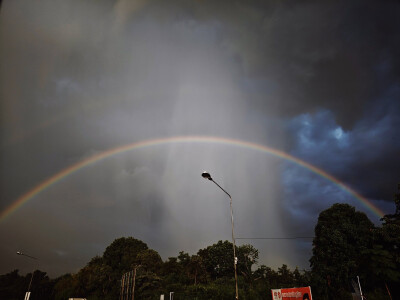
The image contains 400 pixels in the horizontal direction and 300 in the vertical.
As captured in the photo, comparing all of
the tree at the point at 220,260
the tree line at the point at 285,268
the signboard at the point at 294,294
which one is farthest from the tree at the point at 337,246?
the tree at the point at 220,260

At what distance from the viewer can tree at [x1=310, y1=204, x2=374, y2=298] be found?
1453 inches

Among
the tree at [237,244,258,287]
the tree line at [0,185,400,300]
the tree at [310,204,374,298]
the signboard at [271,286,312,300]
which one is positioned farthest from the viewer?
the tree at [237,244,258,287]

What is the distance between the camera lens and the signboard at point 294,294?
16.8 m

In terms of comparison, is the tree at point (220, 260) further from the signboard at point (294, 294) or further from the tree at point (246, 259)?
the signboard at point (294, 294)

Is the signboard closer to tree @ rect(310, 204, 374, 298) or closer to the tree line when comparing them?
the tree line

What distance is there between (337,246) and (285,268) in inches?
1002

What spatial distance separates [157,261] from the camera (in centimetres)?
6875

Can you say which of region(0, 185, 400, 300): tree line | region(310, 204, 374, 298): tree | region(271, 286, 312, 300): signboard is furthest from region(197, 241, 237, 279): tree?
region(271, 286, 312, 300): signboard

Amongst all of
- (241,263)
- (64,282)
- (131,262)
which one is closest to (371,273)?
(241,263)

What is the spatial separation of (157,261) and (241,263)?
21743 mm

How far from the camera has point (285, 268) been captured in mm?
61094

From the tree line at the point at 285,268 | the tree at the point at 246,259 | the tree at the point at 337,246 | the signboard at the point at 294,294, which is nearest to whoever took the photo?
the signboard at the point at 294,294

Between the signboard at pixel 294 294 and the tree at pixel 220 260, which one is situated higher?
the tree at pixel 220 260

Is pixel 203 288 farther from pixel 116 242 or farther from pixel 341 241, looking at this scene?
pixel 116 242
